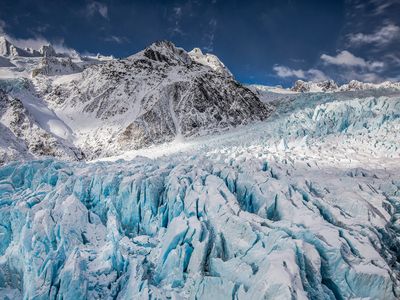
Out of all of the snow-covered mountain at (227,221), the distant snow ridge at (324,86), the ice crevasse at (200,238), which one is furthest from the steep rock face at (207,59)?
the ice crevasse at (200,238)

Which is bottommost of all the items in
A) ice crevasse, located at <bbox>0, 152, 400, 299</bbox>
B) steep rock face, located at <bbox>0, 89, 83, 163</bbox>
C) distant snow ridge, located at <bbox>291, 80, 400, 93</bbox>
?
ice crevasse, located at <bbox>0, 152, 400, 299</bbox>

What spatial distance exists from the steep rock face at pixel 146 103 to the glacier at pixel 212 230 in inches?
1253

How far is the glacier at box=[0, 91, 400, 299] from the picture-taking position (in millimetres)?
9734

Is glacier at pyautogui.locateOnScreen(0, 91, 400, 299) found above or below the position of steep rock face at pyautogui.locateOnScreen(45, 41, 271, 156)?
below

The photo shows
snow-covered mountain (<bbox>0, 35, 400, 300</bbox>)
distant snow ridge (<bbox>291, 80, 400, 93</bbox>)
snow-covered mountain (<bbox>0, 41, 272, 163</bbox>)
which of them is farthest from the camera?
distant snow ridge (<bbox>291, 80, 400, 93</bbox>)

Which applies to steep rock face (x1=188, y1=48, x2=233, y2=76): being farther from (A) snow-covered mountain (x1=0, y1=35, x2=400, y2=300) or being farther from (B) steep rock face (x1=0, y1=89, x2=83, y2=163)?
(A) snow-covered mountain (x1=0, y1=35, x2=400, y2=300)

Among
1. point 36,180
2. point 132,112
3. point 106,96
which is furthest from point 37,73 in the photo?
point 36,180

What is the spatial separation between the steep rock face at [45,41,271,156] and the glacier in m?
31.8

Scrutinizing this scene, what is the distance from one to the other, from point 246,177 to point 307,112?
Answer: 1810 centimetres

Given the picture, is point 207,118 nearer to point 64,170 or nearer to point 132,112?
point 132,112

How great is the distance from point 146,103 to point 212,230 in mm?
46273

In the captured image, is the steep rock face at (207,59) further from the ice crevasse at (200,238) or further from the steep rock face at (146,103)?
the ice crevasse at (200,238)

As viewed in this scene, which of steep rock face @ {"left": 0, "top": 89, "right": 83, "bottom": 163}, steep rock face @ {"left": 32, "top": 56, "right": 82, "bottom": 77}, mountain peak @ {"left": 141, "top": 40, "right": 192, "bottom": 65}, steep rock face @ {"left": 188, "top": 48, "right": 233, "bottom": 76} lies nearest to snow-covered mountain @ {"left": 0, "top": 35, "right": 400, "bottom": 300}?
steep rock face @ {"left": 0, "top": 89, "right": 83, "bottom": 163}

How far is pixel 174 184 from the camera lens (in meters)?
15.5
